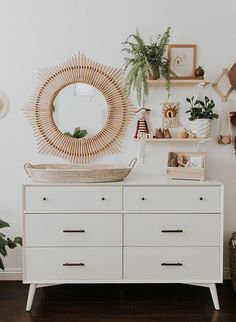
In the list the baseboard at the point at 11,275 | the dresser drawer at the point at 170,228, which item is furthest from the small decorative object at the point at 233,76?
the baseboard at the point at 11,275

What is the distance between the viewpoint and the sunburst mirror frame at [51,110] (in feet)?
9.13

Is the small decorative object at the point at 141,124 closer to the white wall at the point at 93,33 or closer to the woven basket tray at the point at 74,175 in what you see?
the white wall at the point at 93,33

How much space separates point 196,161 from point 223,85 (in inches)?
27.6

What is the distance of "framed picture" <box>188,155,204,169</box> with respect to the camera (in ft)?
8.11

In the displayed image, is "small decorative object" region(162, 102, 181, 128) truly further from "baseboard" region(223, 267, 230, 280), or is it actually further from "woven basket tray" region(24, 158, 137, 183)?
"baseboard" region(223, 267, 230, 280)

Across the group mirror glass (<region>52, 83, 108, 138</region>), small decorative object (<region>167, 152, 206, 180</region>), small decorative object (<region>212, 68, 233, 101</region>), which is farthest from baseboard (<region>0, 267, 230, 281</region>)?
small decorative object (<region>212, 68, 233, 101</region>)

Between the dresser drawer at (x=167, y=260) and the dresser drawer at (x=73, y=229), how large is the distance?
0.14m

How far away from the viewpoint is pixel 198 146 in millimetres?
2809

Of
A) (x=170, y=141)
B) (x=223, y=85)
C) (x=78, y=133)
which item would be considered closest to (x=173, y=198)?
(x=170, y=141)

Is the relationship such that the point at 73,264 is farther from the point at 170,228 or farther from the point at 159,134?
the point at 159,134

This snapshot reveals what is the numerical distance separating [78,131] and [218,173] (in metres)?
1.10

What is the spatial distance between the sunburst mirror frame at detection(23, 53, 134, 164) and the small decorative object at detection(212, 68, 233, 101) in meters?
0.65

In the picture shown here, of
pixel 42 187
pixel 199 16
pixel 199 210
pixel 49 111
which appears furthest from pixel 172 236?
pixel 199 16

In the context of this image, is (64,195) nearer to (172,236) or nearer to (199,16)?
(172,236)
